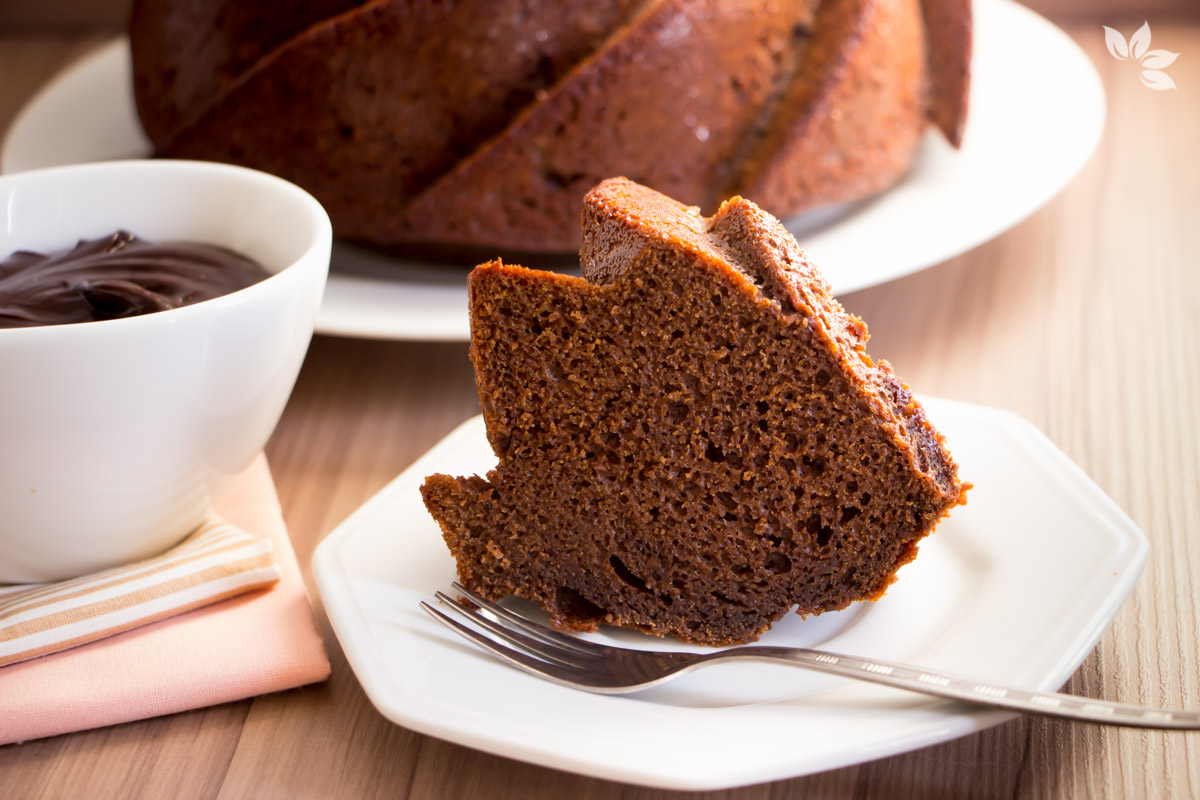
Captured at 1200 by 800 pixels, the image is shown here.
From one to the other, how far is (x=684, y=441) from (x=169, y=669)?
49 centimetres

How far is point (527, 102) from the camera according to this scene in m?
1.57

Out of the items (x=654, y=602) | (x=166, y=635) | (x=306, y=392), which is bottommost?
(x=306, y=392)

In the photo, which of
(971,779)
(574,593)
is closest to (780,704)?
(971,779)

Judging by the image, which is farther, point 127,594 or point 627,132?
point 627,132

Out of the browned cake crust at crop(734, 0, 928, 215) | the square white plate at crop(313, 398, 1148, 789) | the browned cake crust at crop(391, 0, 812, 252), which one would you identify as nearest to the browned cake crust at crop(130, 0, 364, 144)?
the browned cake crust at crop(391, 0, 812, 252)

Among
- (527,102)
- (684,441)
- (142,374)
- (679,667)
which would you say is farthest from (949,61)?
(142,374)

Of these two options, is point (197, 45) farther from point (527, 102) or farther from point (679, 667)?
point (679, 667)

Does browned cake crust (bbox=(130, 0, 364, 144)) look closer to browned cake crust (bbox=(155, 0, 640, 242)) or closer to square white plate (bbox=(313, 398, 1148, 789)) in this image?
browned cake crust (bbox=(155, 0, 640, 242))

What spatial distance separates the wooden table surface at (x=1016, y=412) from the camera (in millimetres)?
900

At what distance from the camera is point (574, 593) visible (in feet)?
3.53

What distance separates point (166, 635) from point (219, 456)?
186 millimetres

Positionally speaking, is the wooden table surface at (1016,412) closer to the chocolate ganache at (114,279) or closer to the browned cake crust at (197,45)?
the chocolate ganache at (114,279)

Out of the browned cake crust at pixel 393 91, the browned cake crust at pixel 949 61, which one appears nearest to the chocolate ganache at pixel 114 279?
the browned cake crust at pixel 393 91

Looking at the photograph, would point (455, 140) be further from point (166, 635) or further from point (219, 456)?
point (166, 635)
